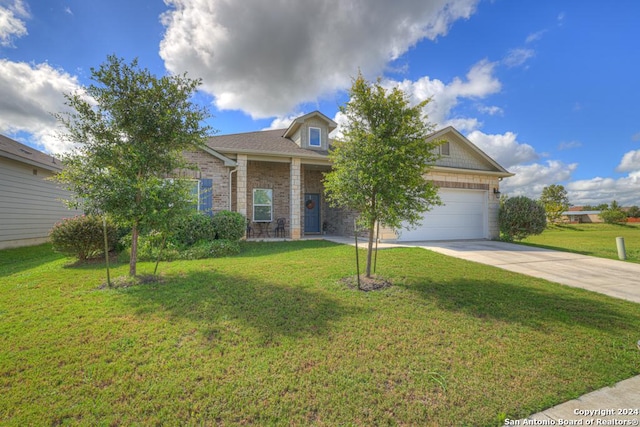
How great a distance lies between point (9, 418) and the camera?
6.33ft

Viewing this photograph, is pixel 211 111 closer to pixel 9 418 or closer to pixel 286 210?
pixel 9 418

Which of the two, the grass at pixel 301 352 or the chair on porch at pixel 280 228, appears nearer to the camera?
the grass at pixel 301 352

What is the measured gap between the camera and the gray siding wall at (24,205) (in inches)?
374

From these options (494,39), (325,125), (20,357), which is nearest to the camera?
(20,357)

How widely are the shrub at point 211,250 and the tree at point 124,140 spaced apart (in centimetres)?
237

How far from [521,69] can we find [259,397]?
1505cm

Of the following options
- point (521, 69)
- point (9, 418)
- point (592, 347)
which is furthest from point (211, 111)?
point (521, 69)

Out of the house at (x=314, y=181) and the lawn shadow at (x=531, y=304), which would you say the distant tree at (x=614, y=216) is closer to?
the house at (x=314, y=181)

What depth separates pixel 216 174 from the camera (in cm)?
1082

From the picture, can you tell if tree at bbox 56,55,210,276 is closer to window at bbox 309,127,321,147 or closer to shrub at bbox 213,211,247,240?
shrub at bbox 213,211,247,240

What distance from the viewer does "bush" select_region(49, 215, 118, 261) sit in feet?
23.1

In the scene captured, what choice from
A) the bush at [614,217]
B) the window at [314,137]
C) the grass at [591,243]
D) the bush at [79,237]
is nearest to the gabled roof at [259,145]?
the window at [314,137]

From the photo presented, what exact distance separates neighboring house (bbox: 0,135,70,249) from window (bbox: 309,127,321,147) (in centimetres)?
1029

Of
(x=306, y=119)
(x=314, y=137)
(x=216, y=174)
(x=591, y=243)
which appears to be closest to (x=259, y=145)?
(x=216, y=174)
